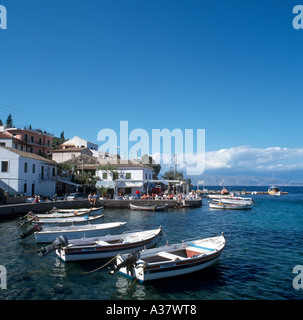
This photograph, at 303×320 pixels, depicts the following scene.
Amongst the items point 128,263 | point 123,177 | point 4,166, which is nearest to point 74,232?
point 128,263

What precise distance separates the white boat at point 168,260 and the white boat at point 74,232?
625 cm

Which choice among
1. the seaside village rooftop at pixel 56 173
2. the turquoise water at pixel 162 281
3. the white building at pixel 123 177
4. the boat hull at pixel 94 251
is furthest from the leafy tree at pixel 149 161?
the boat hull at pixel 94 251

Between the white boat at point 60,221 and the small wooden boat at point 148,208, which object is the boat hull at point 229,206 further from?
the white boat at point 60,221

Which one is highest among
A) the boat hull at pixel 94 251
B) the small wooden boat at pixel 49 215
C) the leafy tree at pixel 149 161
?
the leafy tree at pixel 149 161

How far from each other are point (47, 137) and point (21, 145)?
11.5m

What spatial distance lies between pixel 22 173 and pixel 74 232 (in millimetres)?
23348

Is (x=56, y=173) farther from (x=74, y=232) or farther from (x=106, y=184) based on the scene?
(x=74, y=232)

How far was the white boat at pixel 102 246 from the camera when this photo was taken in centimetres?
1473

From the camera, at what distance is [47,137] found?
64.1 meters

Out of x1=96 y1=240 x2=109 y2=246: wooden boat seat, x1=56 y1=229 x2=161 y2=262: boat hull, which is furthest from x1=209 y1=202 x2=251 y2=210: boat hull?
x1=96 y1=240 x2=109 y2=246: wooden boat seat

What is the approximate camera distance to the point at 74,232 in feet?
62.1

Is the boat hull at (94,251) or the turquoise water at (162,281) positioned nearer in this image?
the turquoise water at (162,281)
